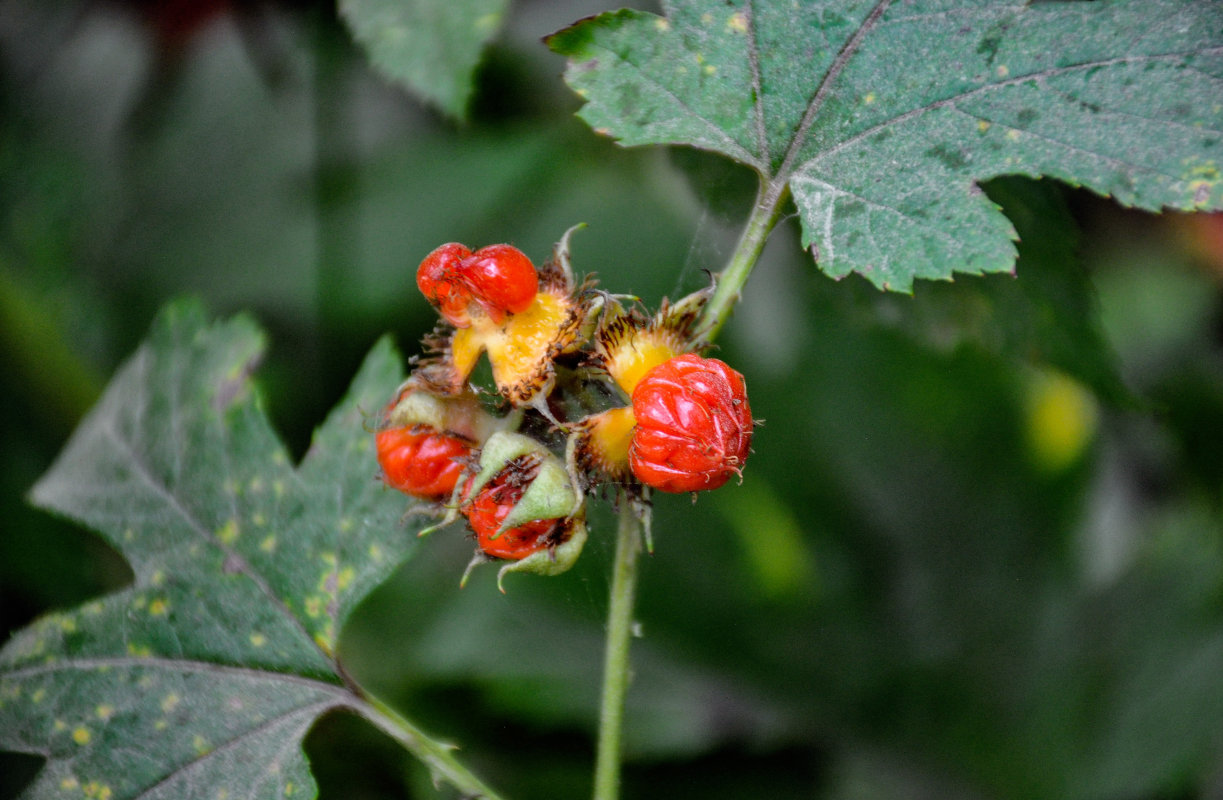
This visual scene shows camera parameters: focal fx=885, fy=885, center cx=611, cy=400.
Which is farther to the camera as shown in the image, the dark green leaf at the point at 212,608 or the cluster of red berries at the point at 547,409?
the dark green leaf at the point at 212,608

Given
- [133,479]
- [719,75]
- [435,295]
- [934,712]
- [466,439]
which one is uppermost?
[719,75]

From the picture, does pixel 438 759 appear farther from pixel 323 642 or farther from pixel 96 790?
pixel 96 790

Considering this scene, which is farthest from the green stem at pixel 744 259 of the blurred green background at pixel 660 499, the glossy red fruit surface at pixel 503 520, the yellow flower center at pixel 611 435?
the blurred green background at pixel 660 499

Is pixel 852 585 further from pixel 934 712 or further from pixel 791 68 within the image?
pixel 791 68

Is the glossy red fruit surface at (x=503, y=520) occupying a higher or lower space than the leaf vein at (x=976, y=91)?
lower

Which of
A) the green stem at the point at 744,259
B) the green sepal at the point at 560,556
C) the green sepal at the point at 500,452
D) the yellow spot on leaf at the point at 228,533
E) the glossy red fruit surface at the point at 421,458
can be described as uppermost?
the green stem at the point at 744,259

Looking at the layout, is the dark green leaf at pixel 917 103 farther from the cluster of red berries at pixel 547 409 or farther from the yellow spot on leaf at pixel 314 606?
the yellow spot on leaf at pixel 314 606

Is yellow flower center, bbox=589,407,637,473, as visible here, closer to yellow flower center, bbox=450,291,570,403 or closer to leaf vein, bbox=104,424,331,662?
yellow flower center, bbox=450,291,570,403

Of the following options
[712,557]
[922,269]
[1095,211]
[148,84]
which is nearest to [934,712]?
[712,557]
